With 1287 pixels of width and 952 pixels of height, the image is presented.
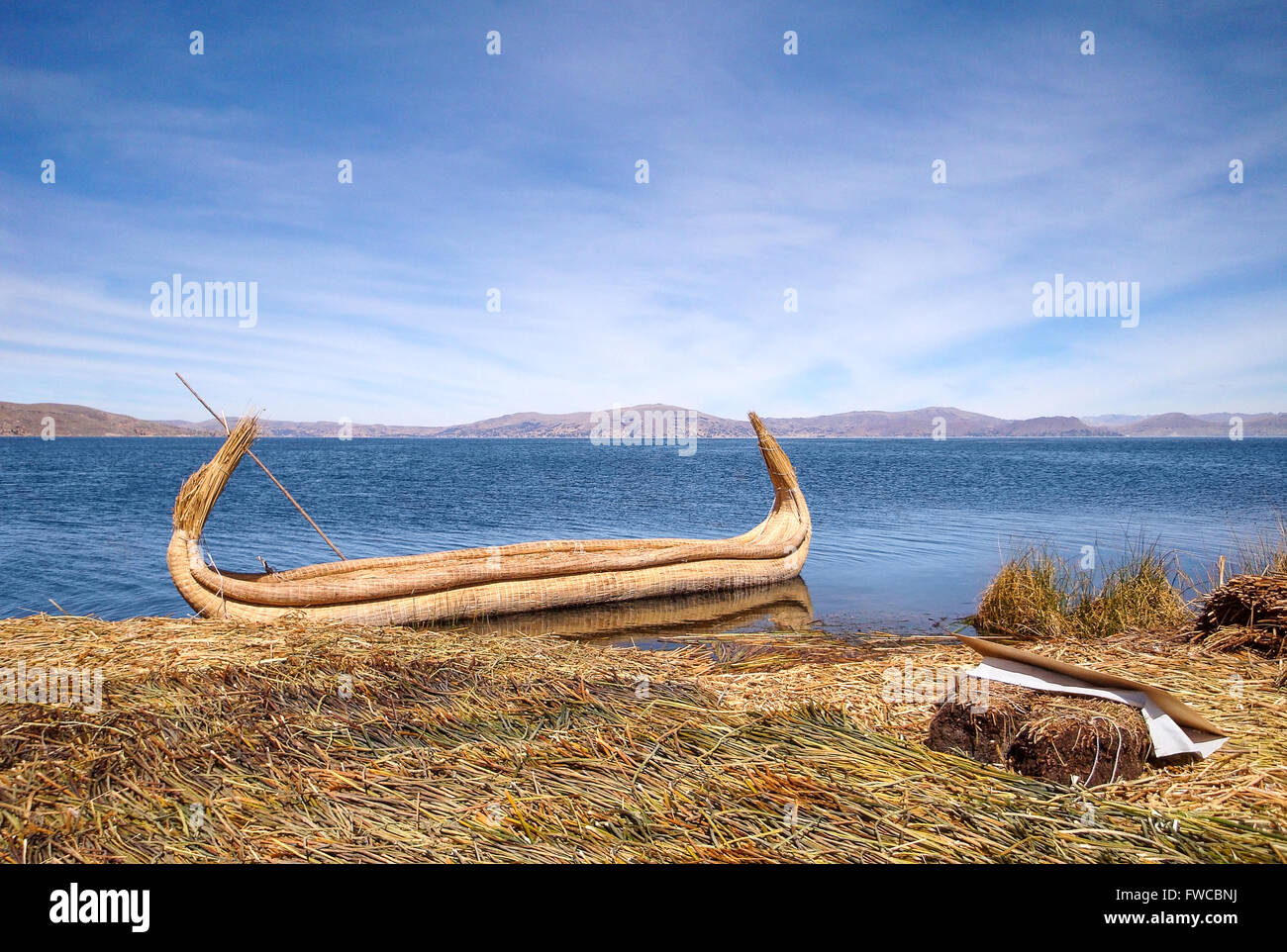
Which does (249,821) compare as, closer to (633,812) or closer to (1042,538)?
(633,812)

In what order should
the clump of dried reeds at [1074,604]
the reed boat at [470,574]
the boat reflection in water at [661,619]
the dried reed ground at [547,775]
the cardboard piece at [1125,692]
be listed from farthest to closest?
the boat reflection in water at [661,619] → the reed boat at [470,574] → the clump of dried reeds at [1074,604] → the cardboard piece at [1125,692] → the dried reed ground at [547,775]

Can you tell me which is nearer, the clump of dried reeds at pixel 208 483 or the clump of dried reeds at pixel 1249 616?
the clump of dried reeds at pixel 1249 616

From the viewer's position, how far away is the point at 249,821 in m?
3.02

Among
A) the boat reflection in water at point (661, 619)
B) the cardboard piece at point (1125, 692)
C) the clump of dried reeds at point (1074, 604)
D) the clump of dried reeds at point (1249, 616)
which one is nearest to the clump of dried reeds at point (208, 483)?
the boat reflection in water at point (661, 619)

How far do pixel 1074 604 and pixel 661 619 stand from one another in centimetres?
533

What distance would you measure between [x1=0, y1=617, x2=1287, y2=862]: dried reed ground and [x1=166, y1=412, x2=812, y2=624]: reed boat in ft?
11.7

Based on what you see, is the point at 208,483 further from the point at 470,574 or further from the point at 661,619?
the point at 661,619

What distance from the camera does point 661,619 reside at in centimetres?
1083

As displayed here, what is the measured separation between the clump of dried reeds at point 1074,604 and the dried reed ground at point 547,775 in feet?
9.80

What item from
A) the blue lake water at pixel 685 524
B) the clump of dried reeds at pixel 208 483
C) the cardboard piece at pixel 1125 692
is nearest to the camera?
the cardboard piece at pixel 1125 692

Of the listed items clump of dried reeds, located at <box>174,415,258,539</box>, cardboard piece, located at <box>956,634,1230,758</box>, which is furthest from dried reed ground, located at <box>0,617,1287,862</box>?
clump of dried reeds, located at <box>174,415,258,539</box>

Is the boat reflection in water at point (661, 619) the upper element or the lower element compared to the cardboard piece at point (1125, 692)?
lower

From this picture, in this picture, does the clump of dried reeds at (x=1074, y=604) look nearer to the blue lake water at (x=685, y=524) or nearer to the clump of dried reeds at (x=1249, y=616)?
the blue lake water at (x=685, y=524)

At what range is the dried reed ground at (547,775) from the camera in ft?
9.36
